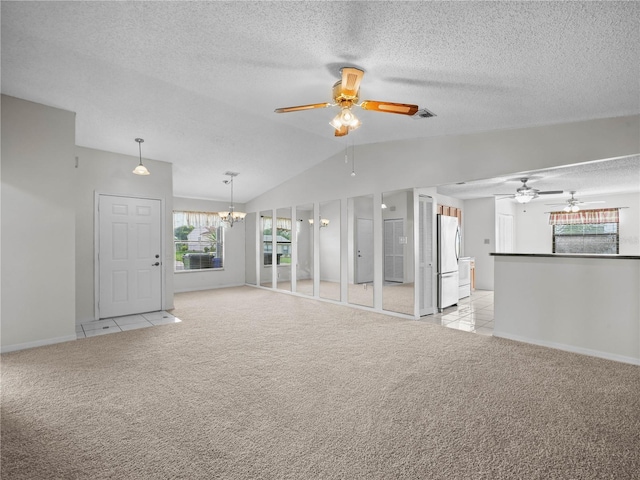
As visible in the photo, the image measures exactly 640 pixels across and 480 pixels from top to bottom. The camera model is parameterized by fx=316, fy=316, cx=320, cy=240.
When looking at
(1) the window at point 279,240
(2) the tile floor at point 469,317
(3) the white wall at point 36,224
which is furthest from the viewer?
(1) the window at point 279,240

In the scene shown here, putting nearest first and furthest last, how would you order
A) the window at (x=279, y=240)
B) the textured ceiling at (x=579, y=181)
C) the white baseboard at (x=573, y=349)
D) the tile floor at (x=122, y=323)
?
the white baseboard at (x=573, y=349)
the textured ceiling at (x=579, y=181)
the tile floor at (x=122, y=323)
the window at (x=279, y=240)

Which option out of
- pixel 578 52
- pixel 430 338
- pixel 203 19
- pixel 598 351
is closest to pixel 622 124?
pixel 578 52

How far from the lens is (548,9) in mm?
1884

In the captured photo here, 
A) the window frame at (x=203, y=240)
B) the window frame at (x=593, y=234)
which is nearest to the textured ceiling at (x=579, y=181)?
the window frame at (x=593, y=234)

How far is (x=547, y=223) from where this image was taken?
8.42 meters

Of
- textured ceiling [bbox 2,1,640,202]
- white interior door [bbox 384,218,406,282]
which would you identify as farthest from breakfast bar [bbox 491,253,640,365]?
textured ceiling [bbox 2,1,640,202]

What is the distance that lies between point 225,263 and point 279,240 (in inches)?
75.2

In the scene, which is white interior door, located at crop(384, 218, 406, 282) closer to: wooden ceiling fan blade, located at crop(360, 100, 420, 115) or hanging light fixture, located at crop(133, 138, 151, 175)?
wooden ceiling fan blade, located at crop(360, 100, 420, 115)

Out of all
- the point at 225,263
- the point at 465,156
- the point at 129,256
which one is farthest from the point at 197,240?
the point at 465,156

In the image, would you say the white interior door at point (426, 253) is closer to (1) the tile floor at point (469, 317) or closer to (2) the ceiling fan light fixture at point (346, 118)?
(1) the tile floor at point (469, 317)

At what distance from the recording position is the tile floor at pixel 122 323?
4498mm

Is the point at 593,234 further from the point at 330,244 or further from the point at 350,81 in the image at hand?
the point at 350,81

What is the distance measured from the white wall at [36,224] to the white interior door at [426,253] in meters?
4.97

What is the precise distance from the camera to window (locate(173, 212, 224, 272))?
8.00 meters
